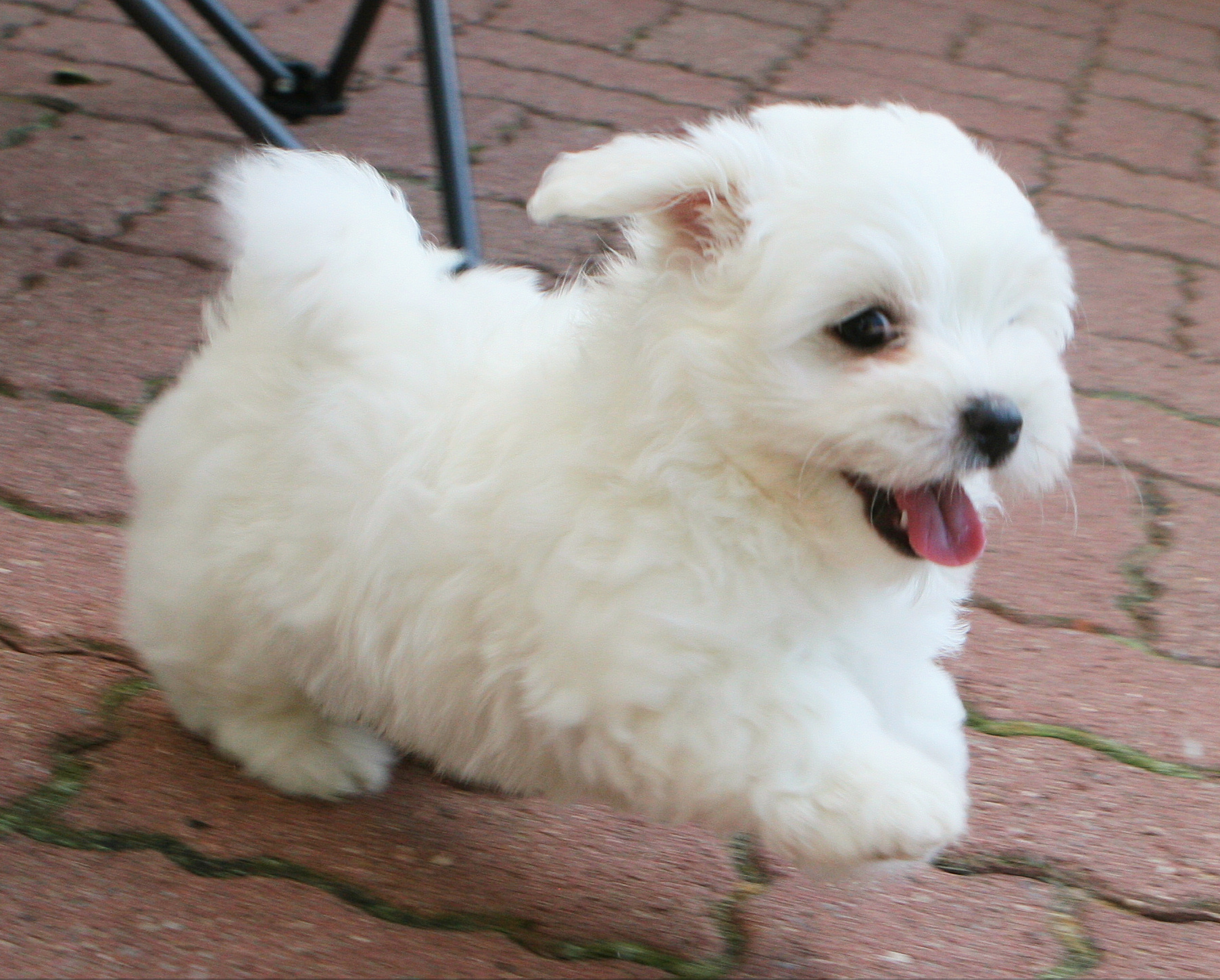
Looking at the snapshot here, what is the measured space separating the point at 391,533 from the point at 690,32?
4.71m

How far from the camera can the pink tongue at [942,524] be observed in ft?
5.50

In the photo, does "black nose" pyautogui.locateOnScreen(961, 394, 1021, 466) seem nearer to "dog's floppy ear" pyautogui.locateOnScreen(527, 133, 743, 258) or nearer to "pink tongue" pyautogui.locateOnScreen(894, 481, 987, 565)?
"pink tongue" pyautogui.locateOnScreen(894, 481, 987, 565)

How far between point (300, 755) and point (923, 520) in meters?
0.98

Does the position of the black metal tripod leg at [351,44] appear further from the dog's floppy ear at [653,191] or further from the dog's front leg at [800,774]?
the dog's front leg at [800,774]

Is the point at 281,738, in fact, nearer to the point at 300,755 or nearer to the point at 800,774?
the point at 300,755

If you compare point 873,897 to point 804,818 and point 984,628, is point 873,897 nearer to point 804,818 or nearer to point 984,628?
point 804,818

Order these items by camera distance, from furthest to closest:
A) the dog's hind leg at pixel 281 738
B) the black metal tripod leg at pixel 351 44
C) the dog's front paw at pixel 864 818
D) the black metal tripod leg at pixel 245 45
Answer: the black metal tripod leg at pixel 351 44, the black metal tripod leg at pixel 245 45, the dog's hind leg at pixel 281 738, the dog's front paw at pixel 864 818

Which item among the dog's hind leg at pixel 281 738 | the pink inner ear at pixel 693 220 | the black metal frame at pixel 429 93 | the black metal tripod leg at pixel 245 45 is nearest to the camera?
the pink inner ear at pixel 693 220

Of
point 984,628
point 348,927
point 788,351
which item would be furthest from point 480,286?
point 984,628

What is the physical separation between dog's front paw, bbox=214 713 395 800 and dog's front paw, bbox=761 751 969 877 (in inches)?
29.9

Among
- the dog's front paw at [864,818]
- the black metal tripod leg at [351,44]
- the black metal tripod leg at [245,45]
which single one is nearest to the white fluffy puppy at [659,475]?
the dog's front paw at [864,818]

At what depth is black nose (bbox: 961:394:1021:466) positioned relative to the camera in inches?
62.8

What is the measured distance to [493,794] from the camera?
2127 mm

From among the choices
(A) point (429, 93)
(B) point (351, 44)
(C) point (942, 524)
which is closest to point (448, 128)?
(A) point (429, 93)
